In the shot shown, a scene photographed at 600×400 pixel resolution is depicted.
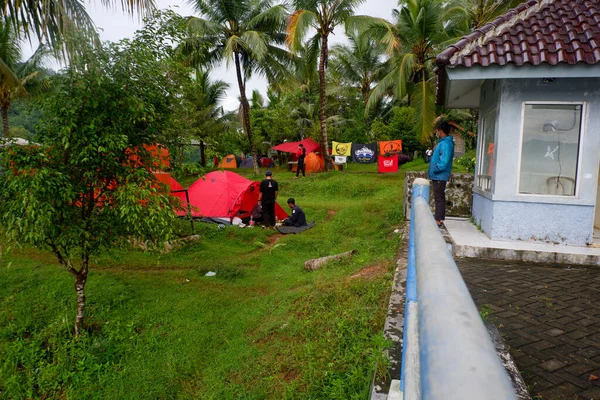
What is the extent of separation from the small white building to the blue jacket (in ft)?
2.05

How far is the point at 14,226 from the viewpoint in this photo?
4.56 m

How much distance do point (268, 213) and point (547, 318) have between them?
830 centimetres

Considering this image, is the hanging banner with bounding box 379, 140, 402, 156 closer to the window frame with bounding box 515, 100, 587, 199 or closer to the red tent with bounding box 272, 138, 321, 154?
the red tent with bounding box 272, 138, 321, 154

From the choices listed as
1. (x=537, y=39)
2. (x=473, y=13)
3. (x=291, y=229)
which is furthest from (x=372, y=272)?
(x=473, y=13)

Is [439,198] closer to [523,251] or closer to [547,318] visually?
[523,251]

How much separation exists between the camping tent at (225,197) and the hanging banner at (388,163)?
860cm

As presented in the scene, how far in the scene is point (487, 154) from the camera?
6680 mm

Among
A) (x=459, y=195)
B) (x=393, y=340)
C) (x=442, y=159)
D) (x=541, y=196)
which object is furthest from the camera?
(x=459, y=195)

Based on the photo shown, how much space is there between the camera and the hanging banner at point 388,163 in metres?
19.2

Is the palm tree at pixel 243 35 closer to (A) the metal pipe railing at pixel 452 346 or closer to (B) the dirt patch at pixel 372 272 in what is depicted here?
(B) the dirt patch at pixel 372 272

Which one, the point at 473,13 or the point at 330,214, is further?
the point at 473,13

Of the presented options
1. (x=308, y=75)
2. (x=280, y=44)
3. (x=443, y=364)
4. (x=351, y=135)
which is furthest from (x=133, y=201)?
(x=351, y=135)

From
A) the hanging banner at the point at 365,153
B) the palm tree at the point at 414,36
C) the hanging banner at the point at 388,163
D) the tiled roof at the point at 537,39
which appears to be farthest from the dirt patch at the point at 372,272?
the hanging banner at the point at 365,153

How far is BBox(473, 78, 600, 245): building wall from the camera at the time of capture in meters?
5.33
